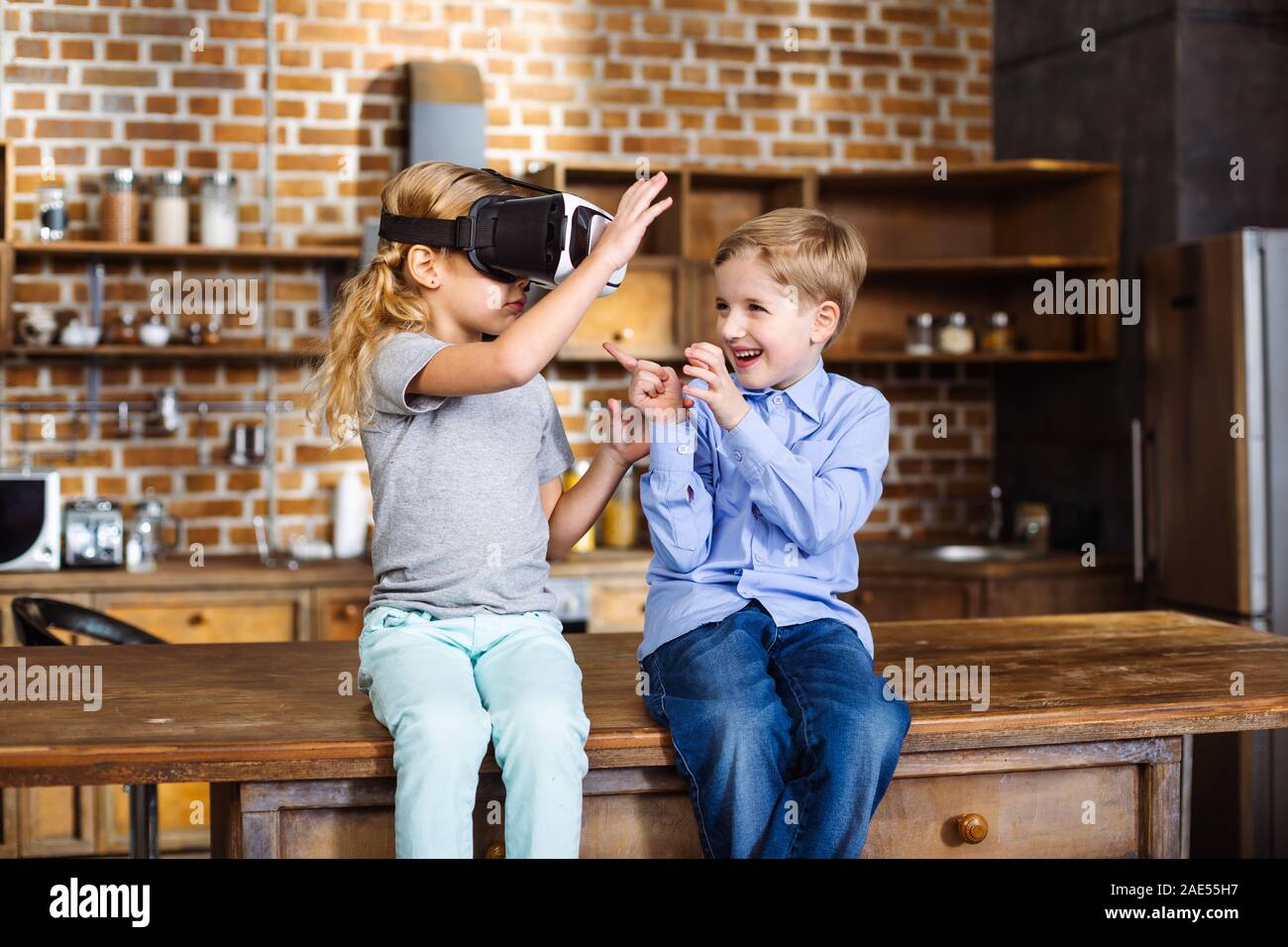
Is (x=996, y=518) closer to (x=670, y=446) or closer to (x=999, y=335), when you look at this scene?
(x=999, y=335)

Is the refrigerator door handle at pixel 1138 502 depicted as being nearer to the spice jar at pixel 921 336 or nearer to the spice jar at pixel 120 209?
the spice jar at pixel 921 336

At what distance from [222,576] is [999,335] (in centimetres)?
244

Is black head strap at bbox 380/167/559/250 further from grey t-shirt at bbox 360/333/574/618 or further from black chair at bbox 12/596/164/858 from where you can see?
black chair at bbox 12/596/164/858

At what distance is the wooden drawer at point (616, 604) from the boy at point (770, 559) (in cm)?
187

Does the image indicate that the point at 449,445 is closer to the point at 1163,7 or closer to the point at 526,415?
the point at 526,415

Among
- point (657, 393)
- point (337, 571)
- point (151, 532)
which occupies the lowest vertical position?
point (337, 571)

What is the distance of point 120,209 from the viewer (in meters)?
3.86

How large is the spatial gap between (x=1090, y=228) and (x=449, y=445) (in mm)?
2876

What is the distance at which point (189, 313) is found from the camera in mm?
4105

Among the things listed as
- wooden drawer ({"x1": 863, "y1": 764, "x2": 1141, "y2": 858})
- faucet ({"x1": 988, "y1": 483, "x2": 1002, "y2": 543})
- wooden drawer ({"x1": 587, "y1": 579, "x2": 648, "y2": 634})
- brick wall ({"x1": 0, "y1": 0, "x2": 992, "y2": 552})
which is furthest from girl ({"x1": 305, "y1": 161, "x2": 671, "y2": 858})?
faucet ({"x1": 988, "y1": 483, "x2": 1002, "y2": 543})

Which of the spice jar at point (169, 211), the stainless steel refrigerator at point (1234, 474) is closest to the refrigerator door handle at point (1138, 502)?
the stainless steel refrigerator at point (1234, 474)

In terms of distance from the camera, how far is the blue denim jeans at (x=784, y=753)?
1641mm

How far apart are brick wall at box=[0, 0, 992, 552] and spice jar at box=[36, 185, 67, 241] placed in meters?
0.13

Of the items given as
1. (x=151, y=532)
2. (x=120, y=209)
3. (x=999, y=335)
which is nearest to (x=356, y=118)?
(x=120, y=209)
